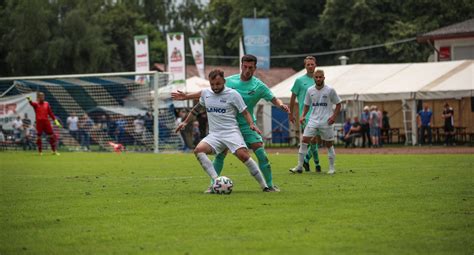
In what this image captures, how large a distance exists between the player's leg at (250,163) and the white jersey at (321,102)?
4480mm

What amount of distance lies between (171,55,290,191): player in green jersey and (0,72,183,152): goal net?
24575mm

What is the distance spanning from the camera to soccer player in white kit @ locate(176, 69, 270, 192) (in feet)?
43.5

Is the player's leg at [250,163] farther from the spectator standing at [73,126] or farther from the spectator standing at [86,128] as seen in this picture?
the spectator standing at [73,126]

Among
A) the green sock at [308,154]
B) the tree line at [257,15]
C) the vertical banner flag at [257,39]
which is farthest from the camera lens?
the tree line at [257,15]

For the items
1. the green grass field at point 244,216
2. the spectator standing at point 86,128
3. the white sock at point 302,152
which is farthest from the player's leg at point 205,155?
the spectator standing at point 86,128

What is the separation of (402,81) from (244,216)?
31.0m

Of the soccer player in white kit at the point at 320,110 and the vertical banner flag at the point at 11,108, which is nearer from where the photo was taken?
the soccer player in white kit at the point at 320,110

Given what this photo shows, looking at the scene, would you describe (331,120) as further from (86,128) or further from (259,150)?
(86,128)

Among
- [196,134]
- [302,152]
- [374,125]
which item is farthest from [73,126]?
[302,152]

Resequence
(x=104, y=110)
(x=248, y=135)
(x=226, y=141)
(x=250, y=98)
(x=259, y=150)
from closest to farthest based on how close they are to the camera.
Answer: (x=226, y=141) < (x=259, y=150) < (x=248, y=135) < (x=250, y=98) < (x=104, y=110)

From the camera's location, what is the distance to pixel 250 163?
13.3 meters

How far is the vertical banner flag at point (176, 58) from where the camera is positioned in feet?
141

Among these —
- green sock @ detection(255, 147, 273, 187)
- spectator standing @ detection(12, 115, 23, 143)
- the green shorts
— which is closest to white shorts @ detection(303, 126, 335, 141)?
the green shorts

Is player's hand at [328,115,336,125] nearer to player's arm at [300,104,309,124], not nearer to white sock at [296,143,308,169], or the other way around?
player's arm at [300,104,309,124]
